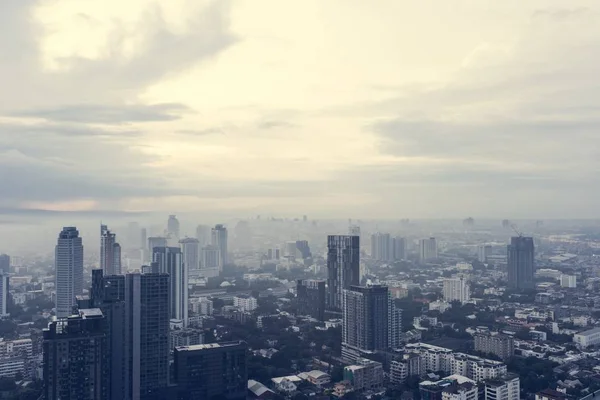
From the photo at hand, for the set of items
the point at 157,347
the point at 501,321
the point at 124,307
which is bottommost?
the point at 501,321

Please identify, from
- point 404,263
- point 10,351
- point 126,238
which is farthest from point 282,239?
point 10,351

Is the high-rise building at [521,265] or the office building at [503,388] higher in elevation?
the high-rise building at [521,265]

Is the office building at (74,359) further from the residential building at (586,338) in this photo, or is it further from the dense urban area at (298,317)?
the residential building at (586,338)

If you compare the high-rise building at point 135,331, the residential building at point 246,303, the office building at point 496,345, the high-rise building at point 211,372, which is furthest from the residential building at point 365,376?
the residential building at point 246,303

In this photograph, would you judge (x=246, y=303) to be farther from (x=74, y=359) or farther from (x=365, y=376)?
(x=74, y=359)

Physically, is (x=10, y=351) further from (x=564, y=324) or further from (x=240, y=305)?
(x=564, y=324)

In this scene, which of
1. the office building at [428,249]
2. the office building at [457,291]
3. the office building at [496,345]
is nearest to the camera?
the office building at [496,345]
